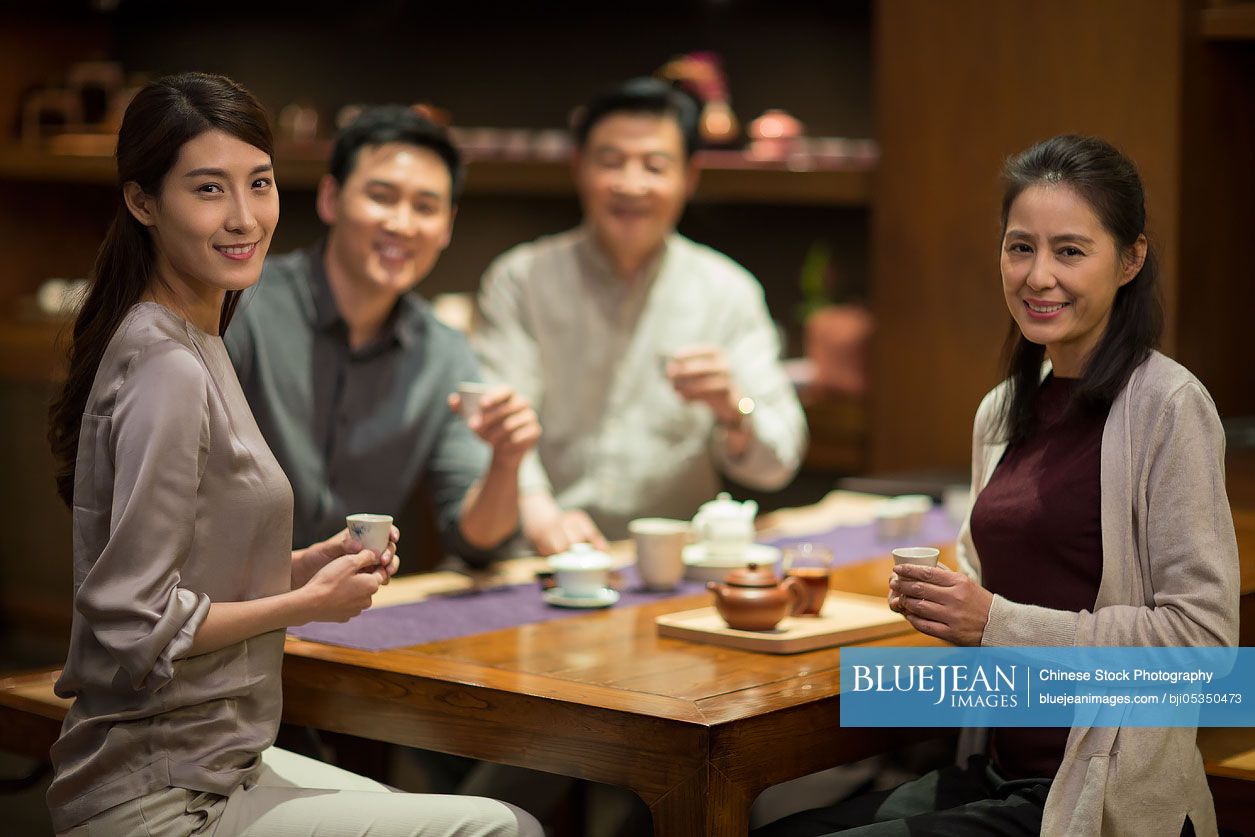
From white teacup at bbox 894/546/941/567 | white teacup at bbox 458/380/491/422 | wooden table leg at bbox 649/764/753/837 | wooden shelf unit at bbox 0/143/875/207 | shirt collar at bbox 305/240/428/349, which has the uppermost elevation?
wooden shelf unit at bbox 0/143/875/207

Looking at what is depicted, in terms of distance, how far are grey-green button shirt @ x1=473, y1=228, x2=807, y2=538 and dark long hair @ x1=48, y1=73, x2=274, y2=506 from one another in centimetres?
190

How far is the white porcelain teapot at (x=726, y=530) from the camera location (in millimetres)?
2980

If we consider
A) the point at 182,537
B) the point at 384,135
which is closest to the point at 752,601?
the point at 182,537

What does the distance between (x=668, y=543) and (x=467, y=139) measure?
9.87 feet

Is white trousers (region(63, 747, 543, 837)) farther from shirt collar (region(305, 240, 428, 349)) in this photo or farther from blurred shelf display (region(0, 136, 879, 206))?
blurred shelf display (region(0, 136, 879, 206))

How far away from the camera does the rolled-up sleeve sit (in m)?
1.83

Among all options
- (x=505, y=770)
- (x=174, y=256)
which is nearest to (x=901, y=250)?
(x=505, y=770)

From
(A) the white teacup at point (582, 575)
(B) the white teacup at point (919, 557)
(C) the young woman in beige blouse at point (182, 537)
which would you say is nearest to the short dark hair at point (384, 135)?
(A) the white teacup at point (582, 575)

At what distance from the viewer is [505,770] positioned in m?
2.94

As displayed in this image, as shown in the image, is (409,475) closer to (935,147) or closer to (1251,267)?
(935,147)

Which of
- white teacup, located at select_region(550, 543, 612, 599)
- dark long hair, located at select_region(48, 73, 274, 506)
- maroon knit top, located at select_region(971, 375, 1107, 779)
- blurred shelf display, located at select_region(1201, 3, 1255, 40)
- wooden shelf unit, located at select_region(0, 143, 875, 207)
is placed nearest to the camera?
dark long hair, located at select_region(48, 73, 274, 506)

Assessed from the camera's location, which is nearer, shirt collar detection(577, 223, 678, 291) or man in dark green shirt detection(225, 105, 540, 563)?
man in dark green shirt detection(225, 105, 540, 563)

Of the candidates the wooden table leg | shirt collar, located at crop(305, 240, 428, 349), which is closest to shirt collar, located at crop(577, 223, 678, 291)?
shirt collar, located at crop(305, 240, 428, 349)

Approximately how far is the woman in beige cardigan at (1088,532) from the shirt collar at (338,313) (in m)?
1.37
